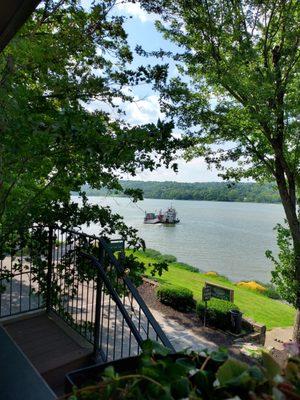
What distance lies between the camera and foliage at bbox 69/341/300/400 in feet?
2.04

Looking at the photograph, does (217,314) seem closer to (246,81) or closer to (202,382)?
(246,81)

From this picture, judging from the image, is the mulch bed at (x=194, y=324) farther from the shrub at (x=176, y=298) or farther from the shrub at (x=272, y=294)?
the shrub at (x=272, y=294)

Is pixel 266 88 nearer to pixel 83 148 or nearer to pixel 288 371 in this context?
pixel 83 148

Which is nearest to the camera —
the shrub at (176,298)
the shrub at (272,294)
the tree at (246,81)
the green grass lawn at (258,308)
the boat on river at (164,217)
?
the tree at (246,81)

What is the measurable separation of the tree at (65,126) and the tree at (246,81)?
2.43m

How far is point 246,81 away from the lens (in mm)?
6746

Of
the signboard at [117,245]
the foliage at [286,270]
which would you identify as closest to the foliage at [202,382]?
the signboard at [117,245]

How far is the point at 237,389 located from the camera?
2.08ft

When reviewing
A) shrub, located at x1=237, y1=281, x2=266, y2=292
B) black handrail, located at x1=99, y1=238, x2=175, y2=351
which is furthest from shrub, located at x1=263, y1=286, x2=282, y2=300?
black handrail, located at x1=99, y1=238, x2=175, y2=351

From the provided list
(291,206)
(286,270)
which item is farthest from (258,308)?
(291,206)

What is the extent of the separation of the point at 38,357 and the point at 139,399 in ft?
10.6

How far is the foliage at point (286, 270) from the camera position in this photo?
8.77m

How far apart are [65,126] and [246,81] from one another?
17.4ft

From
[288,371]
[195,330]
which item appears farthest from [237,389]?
[195,330]
